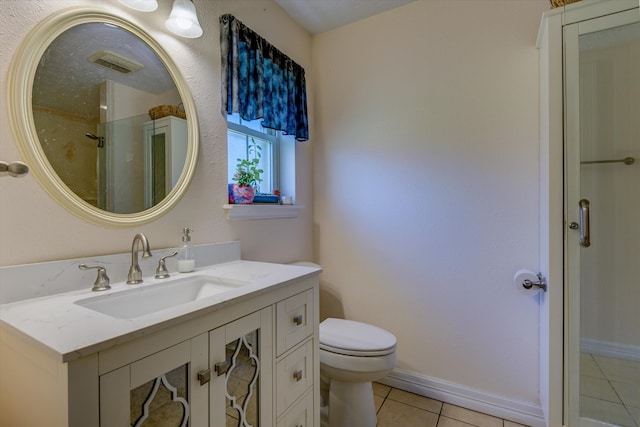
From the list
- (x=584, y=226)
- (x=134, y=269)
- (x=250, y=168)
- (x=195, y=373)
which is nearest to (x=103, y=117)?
(x=134, y=269)

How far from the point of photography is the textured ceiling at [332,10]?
1.86m

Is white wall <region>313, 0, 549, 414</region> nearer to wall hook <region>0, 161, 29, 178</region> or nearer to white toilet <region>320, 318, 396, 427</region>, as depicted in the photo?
white toilet <region>320, 318, 396, 427</region>

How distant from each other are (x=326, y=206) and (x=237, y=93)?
0.99m

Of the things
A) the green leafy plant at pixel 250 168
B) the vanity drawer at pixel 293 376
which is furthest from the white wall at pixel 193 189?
the vanity drawer at pixel 293 376

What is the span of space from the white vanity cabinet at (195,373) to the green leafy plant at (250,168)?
0.76m

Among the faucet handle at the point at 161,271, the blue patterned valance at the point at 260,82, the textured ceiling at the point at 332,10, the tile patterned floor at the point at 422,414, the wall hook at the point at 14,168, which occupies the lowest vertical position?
the tile patterned floor at the point at 422,414

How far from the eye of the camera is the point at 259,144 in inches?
77.2

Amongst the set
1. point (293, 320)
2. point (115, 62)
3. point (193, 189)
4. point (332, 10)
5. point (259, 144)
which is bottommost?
point (293, 320)

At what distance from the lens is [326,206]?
86.4 inches

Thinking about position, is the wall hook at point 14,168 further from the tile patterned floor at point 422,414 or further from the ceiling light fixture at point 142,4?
the tile patterned floor at point 422,414

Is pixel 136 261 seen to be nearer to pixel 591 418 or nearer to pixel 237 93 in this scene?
pixel 237 93

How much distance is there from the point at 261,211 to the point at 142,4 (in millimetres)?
1017

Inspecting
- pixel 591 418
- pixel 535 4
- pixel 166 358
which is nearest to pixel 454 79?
pixel 535 4

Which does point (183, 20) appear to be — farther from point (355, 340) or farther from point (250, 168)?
point (355, 340)
